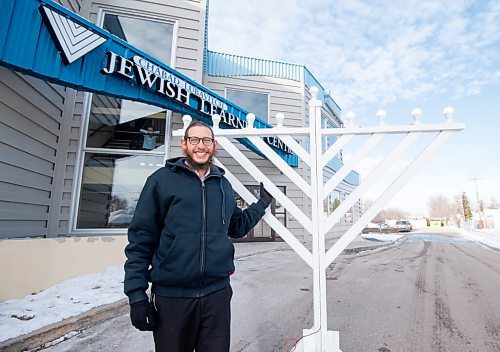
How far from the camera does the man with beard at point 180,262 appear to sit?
52.6 inches

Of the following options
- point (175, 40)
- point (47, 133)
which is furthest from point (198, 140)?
point (175, 40)

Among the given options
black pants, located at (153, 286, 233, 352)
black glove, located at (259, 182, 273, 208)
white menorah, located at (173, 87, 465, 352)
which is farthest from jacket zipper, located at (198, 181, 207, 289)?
black glove, located at (259, 182, 273, 208)

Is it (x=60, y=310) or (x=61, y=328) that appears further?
(x=60, y=310)

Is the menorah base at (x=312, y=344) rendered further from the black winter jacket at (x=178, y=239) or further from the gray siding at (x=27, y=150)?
the gray siding at (x=27, y=150)

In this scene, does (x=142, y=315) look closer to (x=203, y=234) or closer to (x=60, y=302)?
(x=203, y=234)

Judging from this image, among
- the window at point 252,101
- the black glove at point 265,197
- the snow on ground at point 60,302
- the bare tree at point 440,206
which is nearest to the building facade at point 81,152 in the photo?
the snow on ground at point 60,302

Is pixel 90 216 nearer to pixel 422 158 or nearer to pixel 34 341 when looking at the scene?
pixel 34 341

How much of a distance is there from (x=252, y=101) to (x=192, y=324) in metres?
8.61

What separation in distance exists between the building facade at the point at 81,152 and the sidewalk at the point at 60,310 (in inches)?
10.6

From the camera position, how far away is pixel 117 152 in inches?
206

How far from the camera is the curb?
2094 millimetres

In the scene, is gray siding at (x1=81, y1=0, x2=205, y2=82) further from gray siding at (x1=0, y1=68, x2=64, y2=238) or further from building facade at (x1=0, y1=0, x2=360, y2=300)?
gray siding at (x1=0, y1=68, x2=64, y2=238)

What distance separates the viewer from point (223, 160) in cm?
809

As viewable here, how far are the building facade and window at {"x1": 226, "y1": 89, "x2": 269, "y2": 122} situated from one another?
3.10 meters
